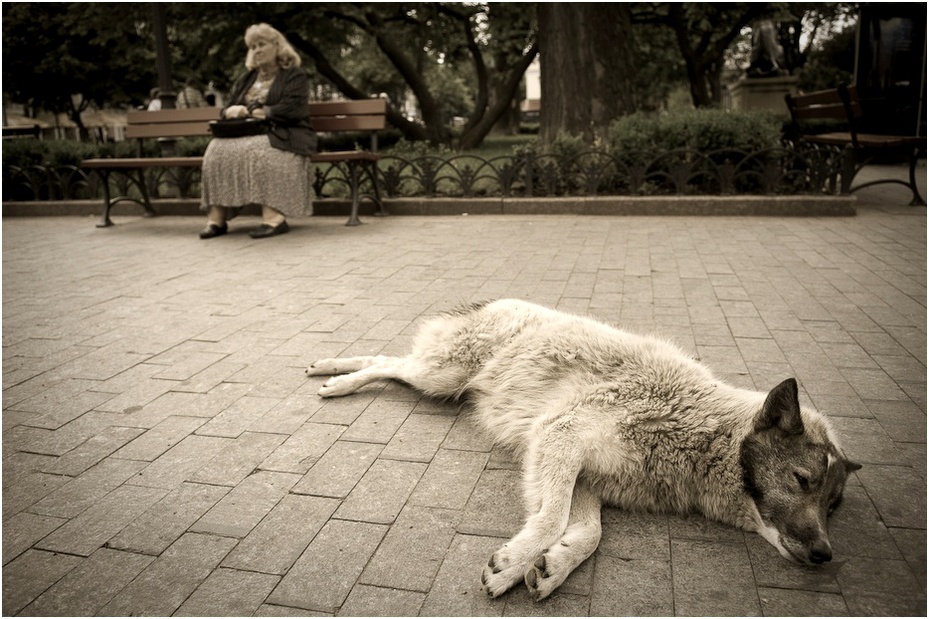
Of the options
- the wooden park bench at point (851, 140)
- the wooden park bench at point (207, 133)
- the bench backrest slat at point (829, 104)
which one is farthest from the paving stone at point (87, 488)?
the bench backrest slat at point (829, 104)

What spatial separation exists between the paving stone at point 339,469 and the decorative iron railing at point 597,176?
7779 millimetres

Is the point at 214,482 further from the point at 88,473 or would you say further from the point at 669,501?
the point at 669,501

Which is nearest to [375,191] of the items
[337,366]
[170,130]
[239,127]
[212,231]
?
[239,127]

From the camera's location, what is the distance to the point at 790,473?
97.5 inches

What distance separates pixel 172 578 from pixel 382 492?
2.92 feet

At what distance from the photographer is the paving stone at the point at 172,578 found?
2240 mm

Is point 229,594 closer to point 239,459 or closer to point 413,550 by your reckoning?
point 413,550

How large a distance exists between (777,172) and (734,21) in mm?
16506

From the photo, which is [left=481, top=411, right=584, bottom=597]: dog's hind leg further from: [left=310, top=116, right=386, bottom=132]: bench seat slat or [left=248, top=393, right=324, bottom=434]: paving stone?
[left=310, top=116, right=386, bottom=132]: bench seat slat

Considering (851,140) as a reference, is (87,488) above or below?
below

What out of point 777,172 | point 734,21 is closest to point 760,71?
point 734,21

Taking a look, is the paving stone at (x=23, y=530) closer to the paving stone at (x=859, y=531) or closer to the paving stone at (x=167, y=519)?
the paving stone at (x=167, y=519)

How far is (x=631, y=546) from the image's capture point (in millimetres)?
2553

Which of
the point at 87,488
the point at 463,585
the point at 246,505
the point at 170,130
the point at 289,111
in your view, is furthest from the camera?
the point at 170,130
